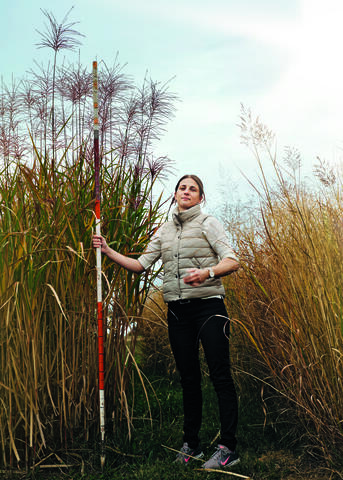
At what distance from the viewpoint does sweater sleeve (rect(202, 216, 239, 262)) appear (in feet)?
9.96

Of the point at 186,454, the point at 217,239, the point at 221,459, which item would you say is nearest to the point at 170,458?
the point at 186,454

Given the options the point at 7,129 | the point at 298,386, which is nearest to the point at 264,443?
the point at 298,386

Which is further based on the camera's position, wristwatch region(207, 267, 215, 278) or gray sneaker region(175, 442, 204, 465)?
gray sneaker region(175, 442, 204, 465)

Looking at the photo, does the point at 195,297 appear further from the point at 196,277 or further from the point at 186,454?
the point at 186,454

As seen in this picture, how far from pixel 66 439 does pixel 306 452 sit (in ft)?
5.04

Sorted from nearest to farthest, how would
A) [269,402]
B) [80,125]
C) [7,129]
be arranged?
1. [80,125]
2. [7,129]
3. [269,402]

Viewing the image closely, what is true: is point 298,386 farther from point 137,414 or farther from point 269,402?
point 137,414

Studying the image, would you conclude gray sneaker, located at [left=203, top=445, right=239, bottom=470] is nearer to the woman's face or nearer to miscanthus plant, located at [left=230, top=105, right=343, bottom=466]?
miscanthus plant, located at [left=230, top=105, right=343, bottom=466]

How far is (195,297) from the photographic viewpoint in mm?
3041

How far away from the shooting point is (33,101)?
370 centimetres

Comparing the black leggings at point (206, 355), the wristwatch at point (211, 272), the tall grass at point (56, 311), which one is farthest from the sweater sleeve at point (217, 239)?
the tall grass at point (56, 311)

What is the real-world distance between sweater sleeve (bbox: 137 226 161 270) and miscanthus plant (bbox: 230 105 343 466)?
74cm

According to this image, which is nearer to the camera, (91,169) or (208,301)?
(208,301)

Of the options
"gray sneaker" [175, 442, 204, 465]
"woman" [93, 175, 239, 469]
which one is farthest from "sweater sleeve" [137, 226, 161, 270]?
"gray sneaker" [175, 442, 204, 465]
